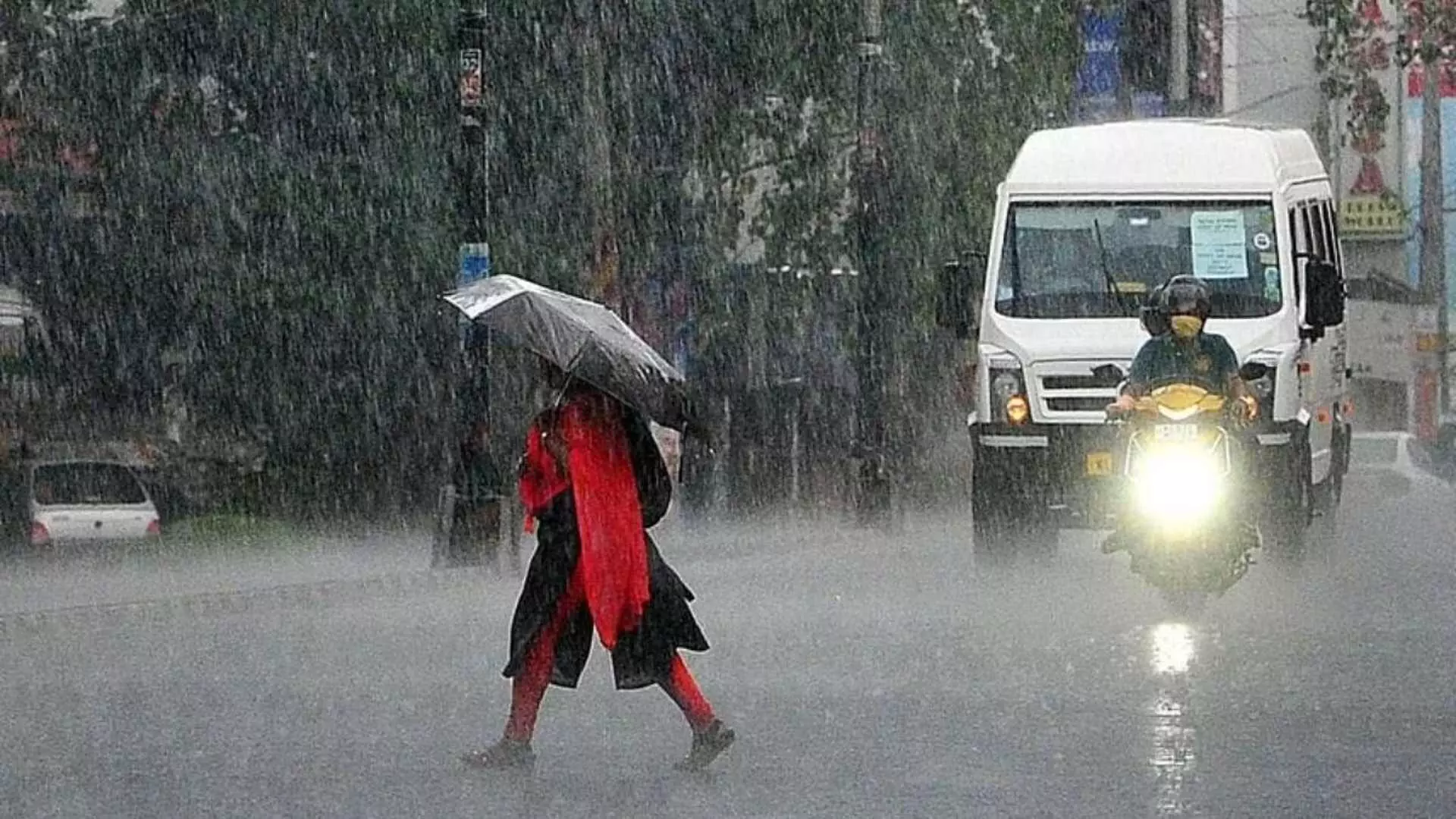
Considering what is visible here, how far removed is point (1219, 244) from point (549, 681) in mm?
9650

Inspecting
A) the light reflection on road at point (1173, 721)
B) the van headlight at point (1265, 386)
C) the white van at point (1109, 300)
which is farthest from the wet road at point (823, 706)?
the van headlight at point (1265, 386)

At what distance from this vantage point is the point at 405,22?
27266mm

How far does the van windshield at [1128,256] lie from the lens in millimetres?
18938

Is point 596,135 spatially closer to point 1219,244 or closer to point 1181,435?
point 1219,244

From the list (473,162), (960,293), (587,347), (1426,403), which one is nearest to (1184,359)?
(960,293)

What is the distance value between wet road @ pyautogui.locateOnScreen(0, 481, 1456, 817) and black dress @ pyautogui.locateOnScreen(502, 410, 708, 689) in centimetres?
41

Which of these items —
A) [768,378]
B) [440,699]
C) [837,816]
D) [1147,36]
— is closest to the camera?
[837,816]

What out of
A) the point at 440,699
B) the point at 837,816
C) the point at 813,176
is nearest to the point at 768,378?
the point at 813,176

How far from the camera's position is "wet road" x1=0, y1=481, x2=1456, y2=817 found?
1004cm

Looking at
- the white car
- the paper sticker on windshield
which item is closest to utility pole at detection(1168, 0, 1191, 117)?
the white car

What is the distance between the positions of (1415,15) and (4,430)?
2297 centimetres

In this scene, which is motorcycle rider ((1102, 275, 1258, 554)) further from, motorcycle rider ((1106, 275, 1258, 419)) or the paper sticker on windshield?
the paper sticker on windshield

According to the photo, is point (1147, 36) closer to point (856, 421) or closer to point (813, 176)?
point (813, 176)

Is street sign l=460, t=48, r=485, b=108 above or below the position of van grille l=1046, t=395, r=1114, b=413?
above
